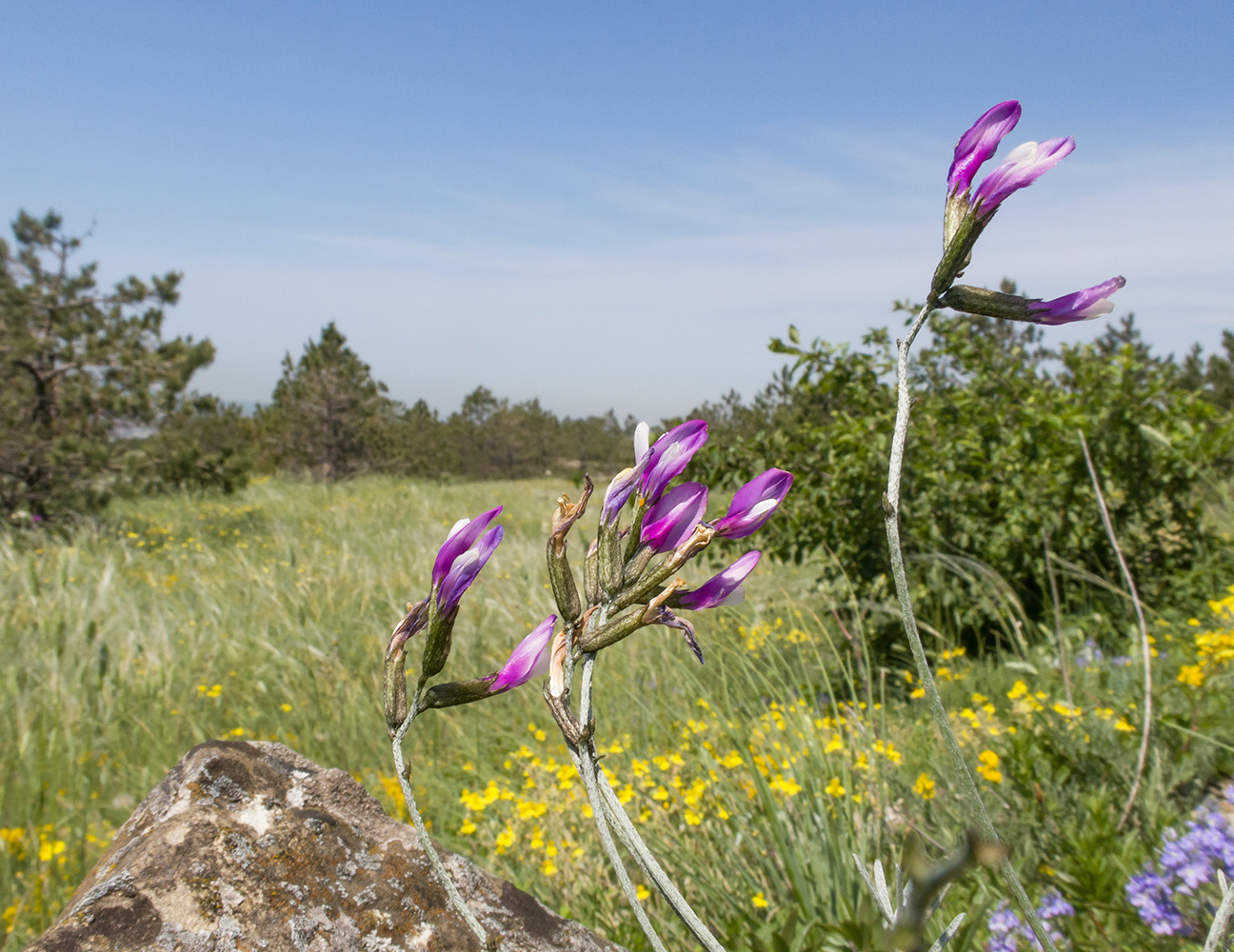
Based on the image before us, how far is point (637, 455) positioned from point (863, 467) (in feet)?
10.7

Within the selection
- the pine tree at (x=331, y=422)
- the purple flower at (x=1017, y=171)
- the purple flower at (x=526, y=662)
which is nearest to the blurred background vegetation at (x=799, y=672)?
the purple flower at (x=526, y=662)

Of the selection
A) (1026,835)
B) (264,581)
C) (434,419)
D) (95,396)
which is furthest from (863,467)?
(434,419)

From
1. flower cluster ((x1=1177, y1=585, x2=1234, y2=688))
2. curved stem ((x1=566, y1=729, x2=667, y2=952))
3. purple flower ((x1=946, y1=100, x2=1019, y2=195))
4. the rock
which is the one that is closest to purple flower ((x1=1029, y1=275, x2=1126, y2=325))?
purple flower ((x1=946, y1=100, x2=1019, y2=195))

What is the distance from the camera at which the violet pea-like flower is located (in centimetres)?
65

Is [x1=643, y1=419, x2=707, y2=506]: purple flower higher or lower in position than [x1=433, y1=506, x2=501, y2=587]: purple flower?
higher

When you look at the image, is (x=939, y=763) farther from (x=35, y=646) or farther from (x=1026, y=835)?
(x=35, y=646)

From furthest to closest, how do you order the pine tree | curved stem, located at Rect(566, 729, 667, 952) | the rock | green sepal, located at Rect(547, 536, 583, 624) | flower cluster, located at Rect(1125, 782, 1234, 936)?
the pine tree → flower cluster, located at Rect(1125, 782, 1234, 936) → the rock → green sepal, located at Rect(547, 536, 583, 624) → curved stem, located at Rect(566, 729, 667, 952)

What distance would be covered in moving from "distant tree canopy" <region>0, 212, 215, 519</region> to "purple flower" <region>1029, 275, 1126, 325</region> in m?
9.59

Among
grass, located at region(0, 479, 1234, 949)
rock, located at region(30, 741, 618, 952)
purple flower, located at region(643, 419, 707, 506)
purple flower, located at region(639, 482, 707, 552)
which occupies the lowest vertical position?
grass, located at region(0, 479, 1234, 949)

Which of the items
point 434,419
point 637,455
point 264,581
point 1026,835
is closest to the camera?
point 637,455

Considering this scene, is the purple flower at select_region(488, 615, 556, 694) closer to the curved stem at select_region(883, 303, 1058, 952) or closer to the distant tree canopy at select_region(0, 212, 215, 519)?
the curved stem at select_region(883, 303, 1058, 952)

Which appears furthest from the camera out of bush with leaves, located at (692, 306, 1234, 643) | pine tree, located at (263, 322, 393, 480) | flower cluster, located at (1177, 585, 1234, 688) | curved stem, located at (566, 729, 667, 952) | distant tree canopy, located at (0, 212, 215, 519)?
pine tree, located at (263, 322, 393, 480)

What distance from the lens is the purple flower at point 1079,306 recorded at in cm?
64

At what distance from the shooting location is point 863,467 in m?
3.71
